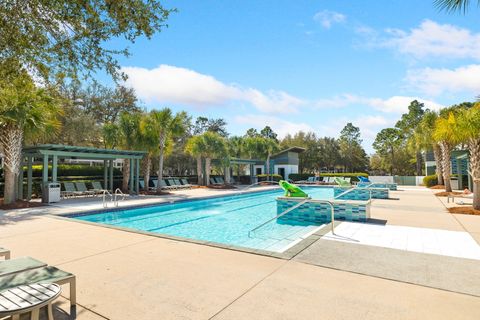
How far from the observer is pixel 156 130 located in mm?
18578

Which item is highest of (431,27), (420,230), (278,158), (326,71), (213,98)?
(213,98)

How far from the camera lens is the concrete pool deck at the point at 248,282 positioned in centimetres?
285

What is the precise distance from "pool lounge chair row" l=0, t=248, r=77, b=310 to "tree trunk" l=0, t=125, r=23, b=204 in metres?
10.8

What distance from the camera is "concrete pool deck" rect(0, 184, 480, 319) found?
2846mm

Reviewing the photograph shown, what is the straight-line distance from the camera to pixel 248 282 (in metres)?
3.55

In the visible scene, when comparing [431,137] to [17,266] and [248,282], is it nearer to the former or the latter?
[248,282]

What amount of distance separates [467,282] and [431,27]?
731cm

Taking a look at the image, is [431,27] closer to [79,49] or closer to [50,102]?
[79,49]

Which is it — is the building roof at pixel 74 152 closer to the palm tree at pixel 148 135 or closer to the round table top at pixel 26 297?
the palm tree at pixel 148 135

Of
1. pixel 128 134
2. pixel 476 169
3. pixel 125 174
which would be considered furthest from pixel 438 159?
pixel 125 174

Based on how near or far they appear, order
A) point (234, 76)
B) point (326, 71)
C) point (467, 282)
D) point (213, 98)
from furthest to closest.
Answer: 1. point (213, 98)
2. point (234, 76)
3. point (326, 71)
4. point (467, 282)

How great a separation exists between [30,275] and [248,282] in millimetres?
2367

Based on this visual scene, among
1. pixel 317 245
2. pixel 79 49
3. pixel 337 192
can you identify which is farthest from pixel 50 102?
pixel 337 192

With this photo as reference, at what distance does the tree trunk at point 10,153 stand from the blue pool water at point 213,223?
13.8 ft
